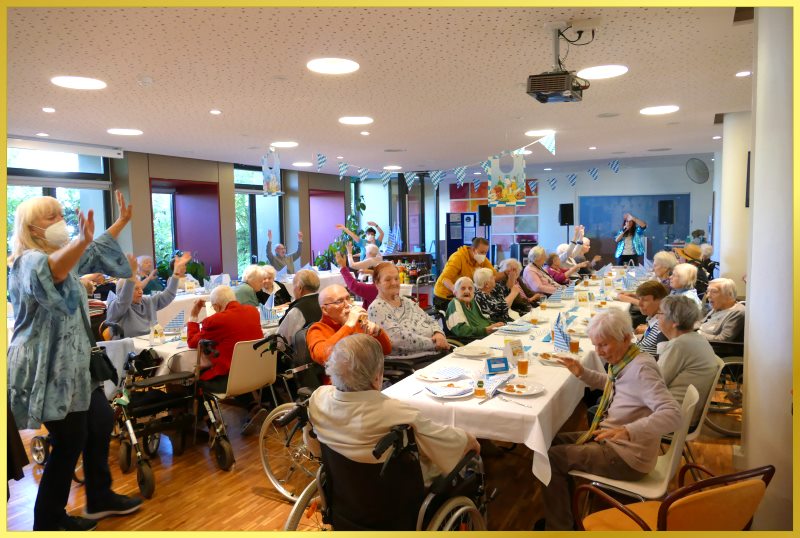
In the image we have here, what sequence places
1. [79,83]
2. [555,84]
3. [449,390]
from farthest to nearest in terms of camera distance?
[79,83] → [555,84] → [449,390]

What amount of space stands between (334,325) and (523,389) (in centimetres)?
129

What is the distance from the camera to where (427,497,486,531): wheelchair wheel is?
2223mm

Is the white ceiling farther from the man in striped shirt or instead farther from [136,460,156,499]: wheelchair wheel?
[136,460,156,499]: wheelchair wheel

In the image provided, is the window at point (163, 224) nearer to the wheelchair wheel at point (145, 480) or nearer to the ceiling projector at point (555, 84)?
the wheelchair wheel at point (145, 480)

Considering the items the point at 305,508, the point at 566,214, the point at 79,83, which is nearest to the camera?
the point at 305,508

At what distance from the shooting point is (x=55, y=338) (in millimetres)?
2666

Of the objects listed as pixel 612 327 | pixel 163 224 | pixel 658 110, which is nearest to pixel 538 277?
pixel 658 110

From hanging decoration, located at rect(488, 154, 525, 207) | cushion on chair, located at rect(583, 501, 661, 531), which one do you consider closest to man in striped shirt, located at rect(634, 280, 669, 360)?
cushion on chair, located at rect(583, 501, 661, 531)

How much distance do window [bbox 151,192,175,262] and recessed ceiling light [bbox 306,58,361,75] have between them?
7.04 m

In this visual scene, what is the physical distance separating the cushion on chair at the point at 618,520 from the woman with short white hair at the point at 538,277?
5.38 meters

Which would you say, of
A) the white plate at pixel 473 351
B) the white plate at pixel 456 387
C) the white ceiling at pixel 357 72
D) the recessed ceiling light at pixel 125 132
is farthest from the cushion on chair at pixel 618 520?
the recessed ceiling light at pixel 125 132

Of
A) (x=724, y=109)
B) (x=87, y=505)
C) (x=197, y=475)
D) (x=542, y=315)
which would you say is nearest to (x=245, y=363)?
(x=197, y=475)

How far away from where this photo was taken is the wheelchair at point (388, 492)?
2.10 m

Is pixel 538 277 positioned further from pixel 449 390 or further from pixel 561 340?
pixel 449 390
